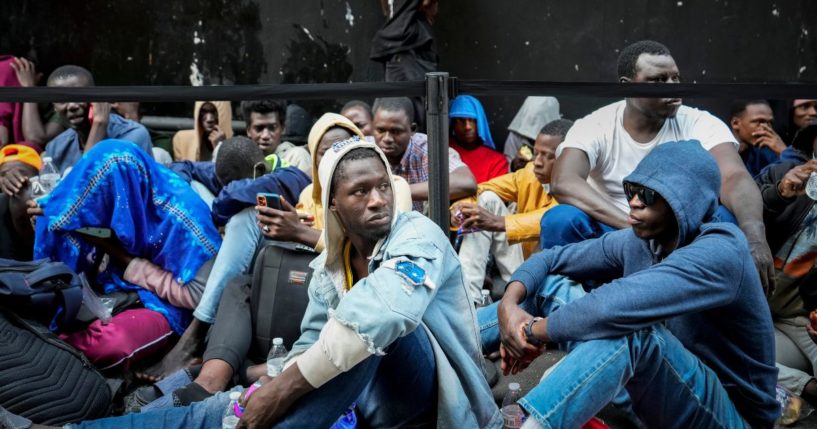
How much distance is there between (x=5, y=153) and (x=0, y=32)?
9.89 feet

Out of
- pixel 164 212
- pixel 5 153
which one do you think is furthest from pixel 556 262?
pixel 5 153

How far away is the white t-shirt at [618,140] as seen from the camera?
13.0 ft

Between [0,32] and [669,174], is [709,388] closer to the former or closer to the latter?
[669,174]

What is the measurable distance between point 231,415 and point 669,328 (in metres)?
1.55

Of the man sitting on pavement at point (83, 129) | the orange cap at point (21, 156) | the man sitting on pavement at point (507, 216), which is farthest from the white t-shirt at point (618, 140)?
the orange cap at point (21, 156)

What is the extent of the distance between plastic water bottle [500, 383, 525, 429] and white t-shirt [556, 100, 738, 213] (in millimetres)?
1077

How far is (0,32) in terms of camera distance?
23.6ft

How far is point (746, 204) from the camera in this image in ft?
11.6

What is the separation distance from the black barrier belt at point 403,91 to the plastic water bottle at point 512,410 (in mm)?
1156

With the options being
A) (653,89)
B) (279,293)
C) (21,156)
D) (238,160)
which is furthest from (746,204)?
(21,156)

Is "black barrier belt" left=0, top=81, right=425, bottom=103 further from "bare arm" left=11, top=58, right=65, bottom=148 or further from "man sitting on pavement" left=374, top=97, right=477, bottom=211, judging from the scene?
"bare arm" left=11, top=58, right=65, bottom=148

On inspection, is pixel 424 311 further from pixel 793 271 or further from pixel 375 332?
pixel 793 271

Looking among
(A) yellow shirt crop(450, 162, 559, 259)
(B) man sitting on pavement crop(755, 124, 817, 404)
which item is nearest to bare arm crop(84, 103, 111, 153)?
(A) yellow shirt crop(450, 162, 559, 259)

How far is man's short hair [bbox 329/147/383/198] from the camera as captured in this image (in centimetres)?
292
